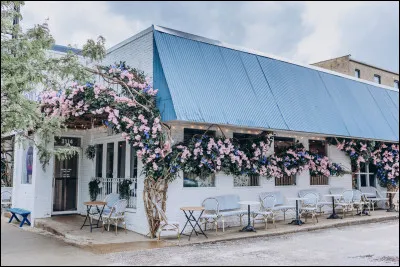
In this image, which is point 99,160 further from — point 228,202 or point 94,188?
point 228,202

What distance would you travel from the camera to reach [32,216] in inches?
447

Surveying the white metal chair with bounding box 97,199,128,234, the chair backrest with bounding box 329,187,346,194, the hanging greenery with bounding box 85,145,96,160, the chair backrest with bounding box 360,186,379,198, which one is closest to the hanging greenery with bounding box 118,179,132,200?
the white metal chair with bounding box 97,199,128,234

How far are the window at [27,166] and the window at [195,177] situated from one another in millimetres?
4933

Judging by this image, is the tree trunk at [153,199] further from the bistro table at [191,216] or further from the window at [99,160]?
the window at [99,160]

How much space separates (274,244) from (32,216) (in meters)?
6.91

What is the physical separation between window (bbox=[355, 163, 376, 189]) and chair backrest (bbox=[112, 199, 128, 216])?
34.2 ft

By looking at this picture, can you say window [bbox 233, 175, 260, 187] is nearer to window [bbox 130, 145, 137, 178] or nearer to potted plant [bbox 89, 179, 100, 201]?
window [bbox 130, 145, 137, 178]

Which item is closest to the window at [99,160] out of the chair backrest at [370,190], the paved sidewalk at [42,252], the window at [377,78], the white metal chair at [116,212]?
the white metal chair at [116,212]

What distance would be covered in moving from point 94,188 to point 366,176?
11.2 m

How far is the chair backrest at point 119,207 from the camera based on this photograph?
981cm

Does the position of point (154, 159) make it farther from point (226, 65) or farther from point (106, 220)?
point (226, 65)

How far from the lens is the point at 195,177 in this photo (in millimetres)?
10578

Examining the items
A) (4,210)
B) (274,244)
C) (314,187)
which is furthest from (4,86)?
(314,187)

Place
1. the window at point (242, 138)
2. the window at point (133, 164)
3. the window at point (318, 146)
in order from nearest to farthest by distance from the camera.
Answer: the window at point (133, 164) → the window at point (242, 138) → the window at point (318, 146)
